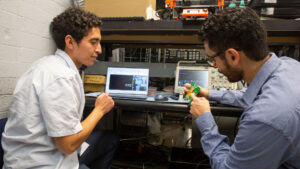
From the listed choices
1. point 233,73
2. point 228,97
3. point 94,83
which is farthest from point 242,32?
point 94,83

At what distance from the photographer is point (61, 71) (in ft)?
2.73

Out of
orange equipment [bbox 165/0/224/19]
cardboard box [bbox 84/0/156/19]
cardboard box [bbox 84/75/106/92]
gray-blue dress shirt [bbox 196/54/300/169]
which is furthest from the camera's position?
cardboard box [bbox 84/75/106/92]

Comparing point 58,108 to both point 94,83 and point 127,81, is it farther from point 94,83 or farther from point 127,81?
point 94,83

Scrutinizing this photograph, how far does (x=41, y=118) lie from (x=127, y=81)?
96 centimetres

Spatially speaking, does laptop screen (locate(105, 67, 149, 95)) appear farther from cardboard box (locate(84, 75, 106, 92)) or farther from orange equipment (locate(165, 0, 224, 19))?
orange equipment (locate(165, 0, 224, 19))

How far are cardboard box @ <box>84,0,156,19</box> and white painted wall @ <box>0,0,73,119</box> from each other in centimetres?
38

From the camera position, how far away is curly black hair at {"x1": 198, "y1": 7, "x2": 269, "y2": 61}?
0.75 meters

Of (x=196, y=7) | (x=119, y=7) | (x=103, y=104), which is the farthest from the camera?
(x=119, y=7)

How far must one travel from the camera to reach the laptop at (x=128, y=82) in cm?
169

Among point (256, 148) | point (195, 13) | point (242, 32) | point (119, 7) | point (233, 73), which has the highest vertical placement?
point (119, 7)

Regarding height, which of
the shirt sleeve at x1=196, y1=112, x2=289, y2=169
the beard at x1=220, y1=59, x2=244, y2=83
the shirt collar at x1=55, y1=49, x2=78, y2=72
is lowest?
the shirt sleeve at x1=196, y1=112, x2=289, y2=169

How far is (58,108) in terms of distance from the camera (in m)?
0.77

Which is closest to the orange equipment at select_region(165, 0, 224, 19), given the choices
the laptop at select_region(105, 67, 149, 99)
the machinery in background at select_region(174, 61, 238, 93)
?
the machinery in background at select_region(174, 61, 238, 93)

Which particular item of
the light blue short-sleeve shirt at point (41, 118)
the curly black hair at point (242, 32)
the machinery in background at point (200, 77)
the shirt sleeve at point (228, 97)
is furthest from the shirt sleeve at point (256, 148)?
the machinery in background at point (200, 77)
